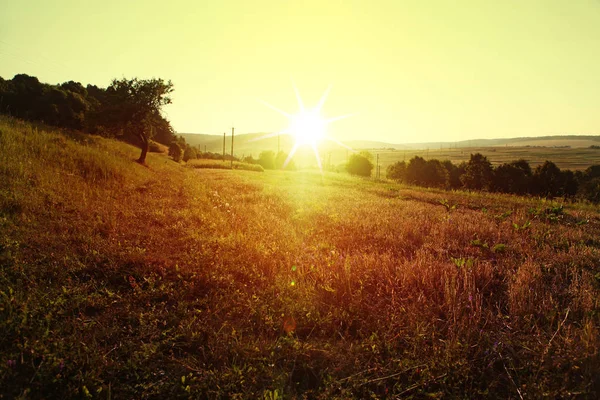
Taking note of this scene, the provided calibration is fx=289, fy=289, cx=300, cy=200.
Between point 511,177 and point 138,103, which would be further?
point 511,177

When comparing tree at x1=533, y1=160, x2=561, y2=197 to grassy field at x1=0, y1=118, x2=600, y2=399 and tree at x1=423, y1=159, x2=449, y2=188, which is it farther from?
grassy field at x1=0, y1=118, x2=600, y2=399

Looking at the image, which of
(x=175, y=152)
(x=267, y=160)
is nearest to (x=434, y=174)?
(x=267, y=160)

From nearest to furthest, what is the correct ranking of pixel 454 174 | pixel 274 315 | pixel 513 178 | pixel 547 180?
pixel 274 315 → pixel 547 180 → pixel 513 178 → pixel 454 174

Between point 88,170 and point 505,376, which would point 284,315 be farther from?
point 88,170

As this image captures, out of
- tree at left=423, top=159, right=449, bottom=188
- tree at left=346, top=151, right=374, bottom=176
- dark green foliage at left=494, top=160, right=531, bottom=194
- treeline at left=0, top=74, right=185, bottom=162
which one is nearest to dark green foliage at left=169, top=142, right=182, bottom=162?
treeline at left=0, top=74, right=185, bottom=162

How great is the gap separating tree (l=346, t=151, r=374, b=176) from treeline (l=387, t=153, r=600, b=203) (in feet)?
31.0

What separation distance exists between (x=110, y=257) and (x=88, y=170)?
9.32 metres

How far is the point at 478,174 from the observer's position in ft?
197

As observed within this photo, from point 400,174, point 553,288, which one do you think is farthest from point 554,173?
point 553,288

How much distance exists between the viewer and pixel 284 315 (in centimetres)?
380

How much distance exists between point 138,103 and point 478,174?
202 ft

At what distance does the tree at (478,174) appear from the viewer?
5859cm

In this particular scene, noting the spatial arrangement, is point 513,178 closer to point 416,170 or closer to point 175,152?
point 416,170

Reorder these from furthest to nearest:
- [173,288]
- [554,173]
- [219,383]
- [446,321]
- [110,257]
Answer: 1. [554,173]
2. [110,257]
3. [173,288]
4. [446,321]
5. [219,383]
